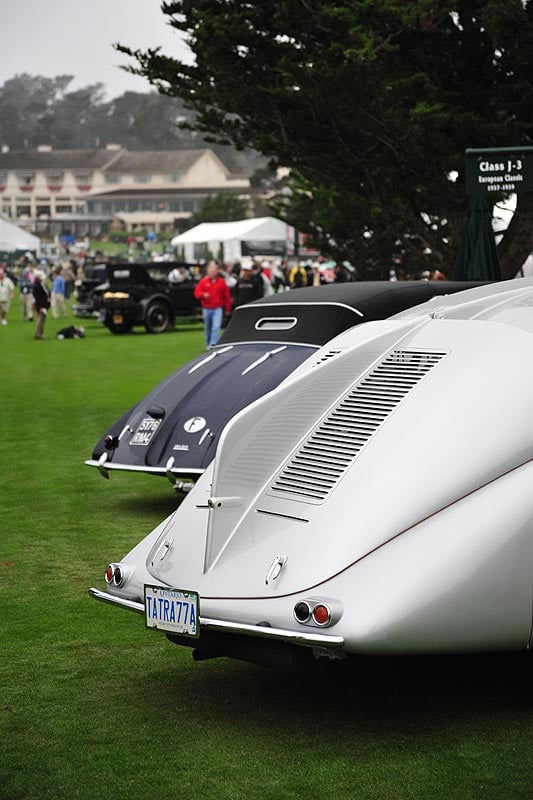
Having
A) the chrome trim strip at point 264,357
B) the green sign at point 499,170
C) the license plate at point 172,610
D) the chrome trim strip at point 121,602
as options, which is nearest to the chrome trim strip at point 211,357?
the chrome trim strip at point 264,357

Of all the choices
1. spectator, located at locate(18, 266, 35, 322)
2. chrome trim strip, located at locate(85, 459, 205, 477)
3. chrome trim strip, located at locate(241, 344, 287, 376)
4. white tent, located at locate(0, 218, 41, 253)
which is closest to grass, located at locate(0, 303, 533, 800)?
chrome trim strip, located at locate(85, 459, 205, 477)

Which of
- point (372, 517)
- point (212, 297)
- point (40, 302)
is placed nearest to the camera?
point (372, 517)

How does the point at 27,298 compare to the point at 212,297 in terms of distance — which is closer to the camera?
the point at 212,297

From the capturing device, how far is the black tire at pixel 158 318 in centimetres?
3834

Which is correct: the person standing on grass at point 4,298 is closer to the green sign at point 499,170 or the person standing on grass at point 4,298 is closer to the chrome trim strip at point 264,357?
the green sign at point 499,170

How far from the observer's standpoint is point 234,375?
429 inches

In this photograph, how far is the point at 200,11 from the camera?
62.1 ft

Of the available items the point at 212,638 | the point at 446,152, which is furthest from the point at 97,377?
the point at 212,638

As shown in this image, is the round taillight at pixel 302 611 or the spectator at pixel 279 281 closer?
the round taillight at pixel 302 611

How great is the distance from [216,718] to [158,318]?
33032mm

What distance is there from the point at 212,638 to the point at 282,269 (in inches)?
2087

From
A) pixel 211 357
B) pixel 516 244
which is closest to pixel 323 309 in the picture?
pixel 211 357

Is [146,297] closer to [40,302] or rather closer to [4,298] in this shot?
[40,302]

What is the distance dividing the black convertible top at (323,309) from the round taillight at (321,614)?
5.51 m
